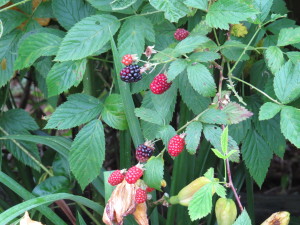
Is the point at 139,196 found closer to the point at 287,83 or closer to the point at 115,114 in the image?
the point at 115,114

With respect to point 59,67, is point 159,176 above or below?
below

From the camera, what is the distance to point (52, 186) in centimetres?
147

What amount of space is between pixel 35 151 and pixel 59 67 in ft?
1.17

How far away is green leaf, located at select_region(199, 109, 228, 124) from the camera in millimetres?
1024

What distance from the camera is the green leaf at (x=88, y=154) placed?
1.23 metres

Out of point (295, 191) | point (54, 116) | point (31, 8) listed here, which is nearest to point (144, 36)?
point (54, 116)

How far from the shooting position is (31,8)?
1.44m

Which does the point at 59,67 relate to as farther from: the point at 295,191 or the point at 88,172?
the point at 295,191

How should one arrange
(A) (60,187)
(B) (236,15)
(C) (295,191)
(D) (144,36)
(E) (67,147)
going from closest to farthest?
(B) (236,15)
(D) (144,36)
(E) (67,147)
(A) (60,187)
(C) (295,191)

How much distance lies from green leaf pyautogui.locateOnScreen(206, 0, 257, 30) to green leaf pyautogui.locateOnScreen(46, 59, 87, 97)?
13.9 inches

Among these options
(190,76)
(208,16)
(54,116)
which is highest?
(208,16)

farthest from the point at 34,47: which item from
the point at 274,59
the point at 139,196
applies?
the point at 274,59

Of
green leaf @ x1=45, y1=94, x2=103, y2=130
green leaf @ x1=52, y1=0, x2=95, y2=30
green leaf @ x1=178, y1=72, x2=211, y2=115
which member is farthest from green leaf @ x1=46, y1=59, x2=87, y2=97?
green leaf @ x1=178, y1=72, x2=211, y2=115

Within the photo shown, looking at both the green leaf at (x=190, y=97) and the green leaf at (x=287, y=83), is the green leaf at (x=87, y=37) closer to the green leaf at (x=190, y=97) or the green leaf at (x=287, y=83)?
the green leaf at (x=190, y=97)
